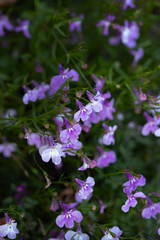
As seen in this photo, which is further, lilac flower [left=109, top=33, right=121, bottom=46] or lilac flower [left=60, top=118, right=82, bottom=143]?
lilac flower [left=109, top=33, right=121, bottom=46]

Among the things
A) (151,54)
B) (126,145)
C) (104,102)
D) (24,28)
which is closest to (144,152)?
(126,145)

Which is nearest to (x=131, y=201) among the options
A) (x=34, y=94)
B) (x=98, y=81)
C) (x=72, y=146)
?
(x=72, y=146)

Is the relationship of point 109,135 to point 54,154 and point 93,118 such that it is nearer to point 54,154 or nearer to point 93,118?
point 93,118

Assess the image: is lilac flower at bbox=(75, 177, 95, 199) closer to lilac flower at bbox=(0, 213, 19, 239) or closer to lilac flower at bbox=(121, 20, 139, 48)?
lilac flower at bbox=(0, 213, 19, 239)

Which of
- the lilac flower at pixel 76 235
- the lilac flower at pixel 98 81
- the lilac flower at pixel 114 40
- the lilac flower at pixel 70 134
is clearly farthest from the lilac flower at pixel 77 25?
the lilac flower at pixel 76 235

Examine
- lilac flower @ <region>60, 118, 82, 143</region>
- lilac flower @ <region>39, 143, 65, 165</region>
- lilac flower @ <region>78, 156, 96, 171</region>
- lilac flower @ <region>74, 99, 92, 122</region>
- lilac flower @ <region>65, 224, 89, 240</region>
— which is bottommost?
lilac flower @ <region>65, 224, 89, 240</region>

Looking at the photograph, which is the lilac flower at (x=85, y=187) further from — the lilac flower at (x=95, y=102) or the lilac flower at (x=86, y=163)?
the lilac flower at (x=95, y=102)

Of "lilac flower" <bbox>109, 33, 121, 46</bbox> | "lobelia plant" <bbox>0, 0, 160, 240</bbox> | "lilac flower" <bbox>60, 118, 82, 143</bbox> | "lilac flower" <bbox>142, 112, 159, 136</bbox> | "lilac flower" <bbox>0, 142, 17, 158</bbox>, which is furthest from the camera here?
"lilac flower" <bbox>109, 33, 121, 46</bbox>

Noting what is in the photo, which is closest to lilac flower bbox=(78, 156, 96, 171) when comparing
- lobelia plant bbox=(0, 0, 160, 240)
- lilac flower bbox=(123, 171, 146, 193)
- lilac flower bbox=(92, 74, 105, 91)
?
lobelia plant bbox=(0, 0, 160, 240)
